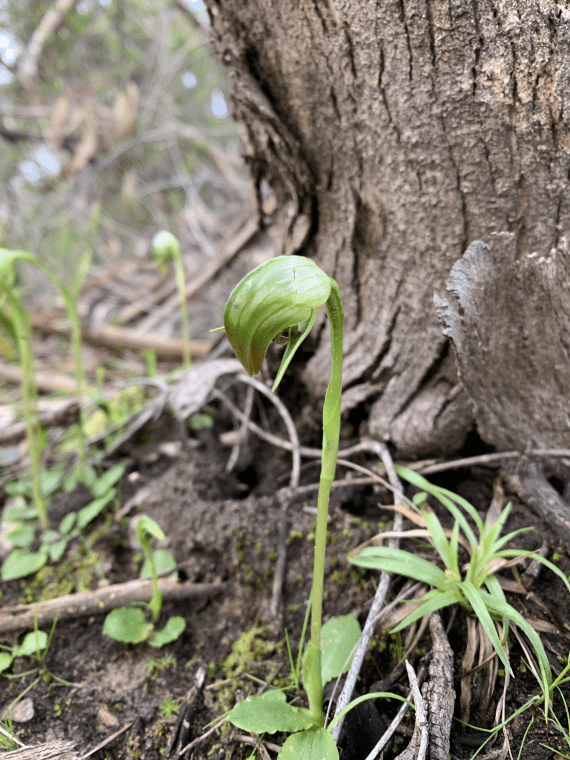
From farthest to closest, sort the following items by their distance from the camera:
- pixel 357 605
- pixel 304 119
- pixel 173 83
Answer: pixel 173 83, pixel 304 119, pixel 357 605

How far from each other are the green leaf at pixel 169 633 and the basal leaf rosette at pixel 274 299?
0.92 metres

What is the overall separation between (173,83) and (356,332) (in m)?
5.10

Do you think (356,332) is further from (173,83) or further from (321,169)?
(173,83)

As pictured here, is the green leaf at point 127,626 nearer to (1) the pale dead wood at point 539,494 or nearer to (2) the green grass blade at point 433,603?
(2) the green grass blade at point 433,603

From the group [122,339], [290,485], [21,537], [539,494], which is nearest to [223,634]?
[290,485]

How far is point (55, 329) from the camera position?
3.08 m

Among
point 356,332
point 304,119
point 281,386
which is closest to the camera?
Answer: point 304,119

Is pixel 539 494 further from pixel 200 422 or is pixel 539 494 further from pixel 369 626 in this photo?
pixel 200 422

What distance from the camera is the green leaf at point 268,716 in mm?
913

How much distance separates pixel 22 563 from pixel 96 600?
1.14 feet

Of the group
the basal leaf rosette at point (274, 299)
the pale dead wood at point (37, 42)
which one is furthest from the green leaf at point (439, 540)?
the pale dead wood at point (37, 42)

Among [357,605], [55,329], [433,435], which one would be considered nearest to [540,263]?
[433,435]

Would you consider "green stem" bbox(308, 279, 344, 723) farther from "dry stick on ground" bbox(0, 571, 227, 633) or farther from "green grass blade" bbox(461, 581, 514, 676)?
"dry stick on ground" bbox(0, 571, 227, 633)

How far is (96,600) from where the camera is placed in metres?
1.31
